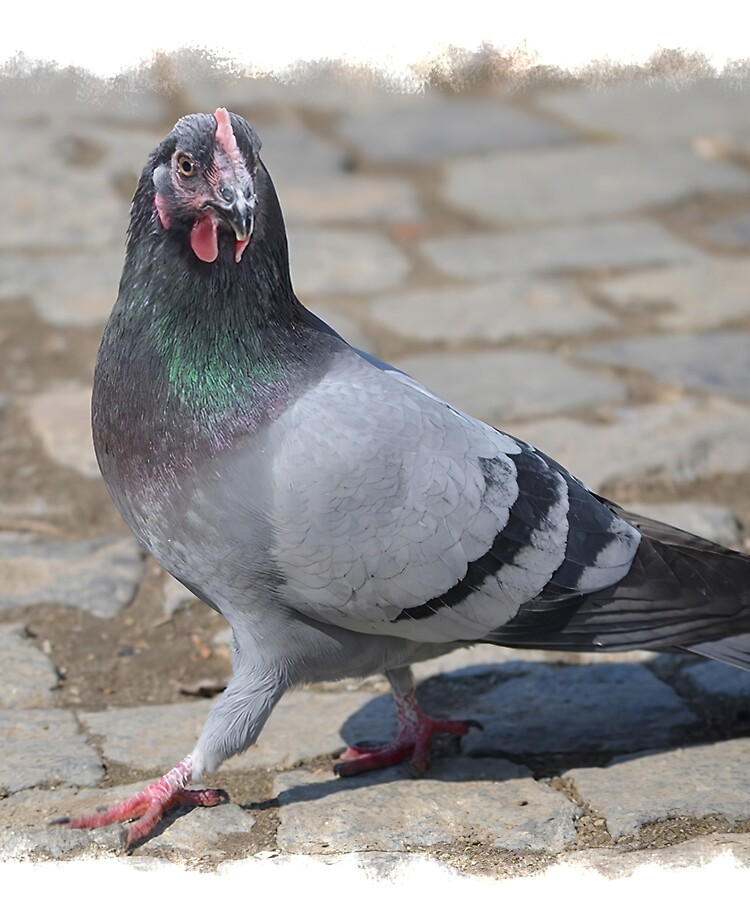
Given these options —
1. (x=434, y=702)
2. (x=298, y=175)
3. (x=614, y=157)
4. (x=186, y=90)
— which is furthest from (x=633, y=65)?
(x=434, y=702)

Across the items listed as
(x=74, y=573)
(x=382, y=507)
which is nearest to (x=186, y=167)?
(x=382, y=507)

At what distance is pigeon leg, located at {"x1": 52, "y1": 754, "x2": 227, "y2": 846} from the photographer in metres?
3.23

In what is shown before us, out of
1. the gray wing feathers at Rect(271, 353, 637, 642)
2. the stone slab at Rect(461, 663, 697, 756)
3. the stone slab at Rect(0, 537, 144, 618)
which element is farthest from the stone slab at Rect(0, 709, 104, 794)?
the stone slab at Rect(461, 663, 697, 756)

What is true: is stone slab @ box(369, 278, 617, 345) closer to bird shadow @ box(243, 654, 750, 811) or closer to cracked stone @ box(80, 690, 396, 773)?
bird shadow @ box(243, 654, 750, 811)

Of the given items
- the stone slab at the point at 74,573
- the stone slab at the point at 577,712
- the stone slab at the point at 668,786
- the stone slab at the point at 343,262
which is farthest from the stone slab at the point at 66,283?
the stone slab at the point at 668,786

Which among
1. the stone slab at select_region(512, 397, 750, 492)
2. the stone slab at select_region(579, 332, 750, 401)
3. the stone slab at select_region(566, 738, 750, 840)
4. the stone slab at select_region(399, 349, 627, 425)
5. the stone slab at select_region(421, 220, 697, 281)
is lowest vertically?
the stone slab at select_region(566, 738, 750, 840)

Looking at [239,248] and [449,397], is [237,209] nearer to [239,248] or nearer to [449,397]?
[239,248]

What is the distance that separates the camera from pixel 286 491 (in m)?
3.13

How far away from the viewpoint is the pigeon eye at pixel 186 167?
3.04 metres

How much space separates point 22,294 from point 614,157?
170 inches

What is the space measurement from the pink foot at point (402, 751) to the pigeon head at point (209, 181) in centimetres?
150

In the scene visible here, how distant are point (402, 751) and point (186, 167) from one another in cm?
181

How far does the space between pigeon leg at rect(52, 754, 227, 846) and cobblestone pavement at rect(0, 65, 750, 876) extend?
4 centimetres

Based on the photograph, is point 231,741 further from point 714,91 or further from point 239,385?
point 714,91
